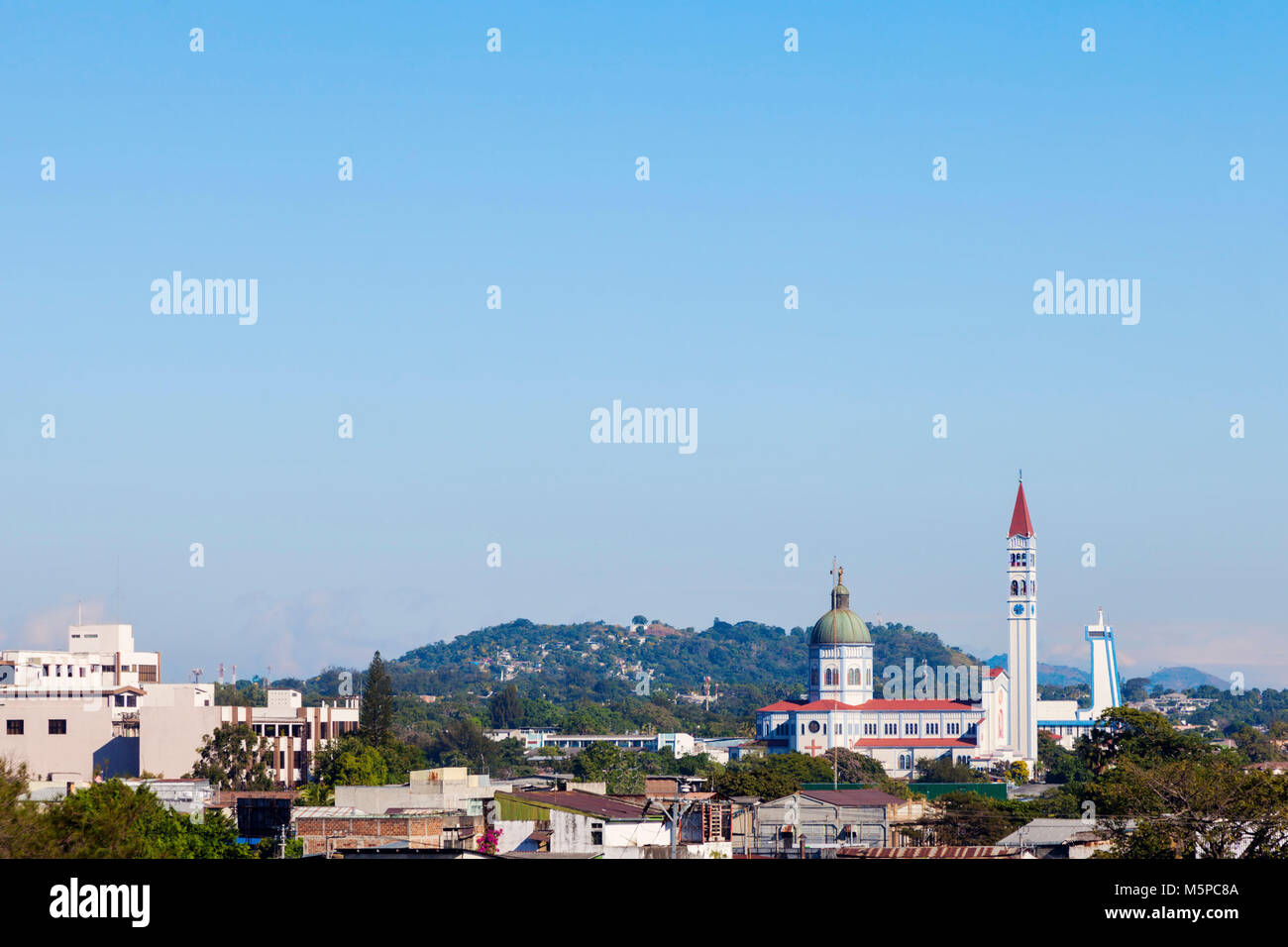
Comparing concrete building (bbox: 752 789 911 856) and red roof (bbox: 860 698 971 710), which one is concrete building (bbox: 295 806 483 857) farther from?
red roof (bbox: 860 698 971 710)

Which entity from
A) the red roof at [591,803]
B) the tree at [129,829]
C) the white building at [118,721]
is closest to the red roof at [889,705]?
the white building at [118,721]

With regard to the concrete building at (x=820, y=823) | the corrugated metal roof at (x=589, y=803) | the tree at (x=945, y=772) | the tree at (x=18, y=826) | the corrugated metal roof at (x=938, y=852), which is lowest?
the tree at (x=945, y=772)

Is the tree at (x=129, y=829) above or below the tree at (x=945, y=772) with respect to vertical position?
above

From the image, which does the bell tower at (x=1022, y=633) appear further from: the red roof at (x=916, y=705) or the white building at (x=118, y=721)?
the white building at (x=118, y=721)
